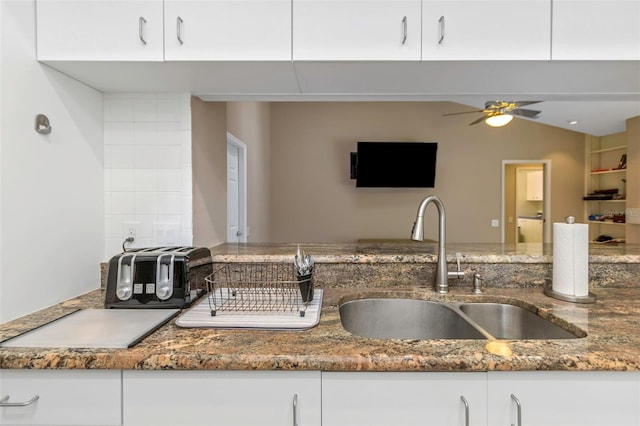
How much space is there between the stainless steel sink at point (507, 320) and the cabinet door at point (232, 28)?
1211mm

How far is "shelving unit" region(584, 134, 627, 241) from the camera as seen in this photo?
4.99m

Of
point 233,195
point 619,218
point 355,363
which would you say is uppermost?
point 233,195

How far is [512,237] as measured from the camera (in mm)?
6945

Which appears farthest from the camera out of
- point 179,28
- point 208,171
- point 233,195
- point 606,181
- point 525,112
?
point 606,181

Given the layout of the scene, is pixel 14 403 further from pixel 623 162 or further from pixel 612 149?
pixel 612 149

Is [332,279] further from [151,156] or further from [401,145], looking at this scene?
[401,145]

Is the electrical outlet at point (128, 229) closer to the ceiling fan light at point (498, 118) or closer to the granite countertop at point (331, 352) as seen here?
the granite countertop at point (331, 352)

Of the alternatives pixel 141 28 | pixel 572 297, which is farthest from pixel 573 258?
pixel 141 28

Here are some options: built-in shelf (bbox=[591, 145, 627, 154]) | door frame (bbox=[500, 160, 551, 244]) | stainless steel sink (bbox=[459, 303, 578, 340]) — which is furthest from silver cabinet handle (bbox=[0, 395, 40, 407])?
built-in shelf (bbox=[591, 145, 627, 154])

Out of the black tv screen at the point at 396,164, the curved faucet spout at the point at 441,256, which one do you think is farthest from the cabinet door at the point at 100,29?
the black tv screen at the point at 396,164

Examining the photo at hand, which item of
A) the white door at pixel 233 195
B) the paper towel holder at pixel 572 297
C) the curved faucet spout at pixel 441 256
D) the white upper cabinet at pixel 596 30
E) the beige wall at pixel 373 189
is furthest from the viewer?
the beige wall at pixel 373 189

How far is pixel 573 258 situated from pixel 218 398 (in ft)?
4.41

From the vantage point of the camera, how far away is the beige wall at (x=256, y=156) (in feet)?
9.98

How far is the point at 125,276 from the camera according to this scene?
1245 mm
